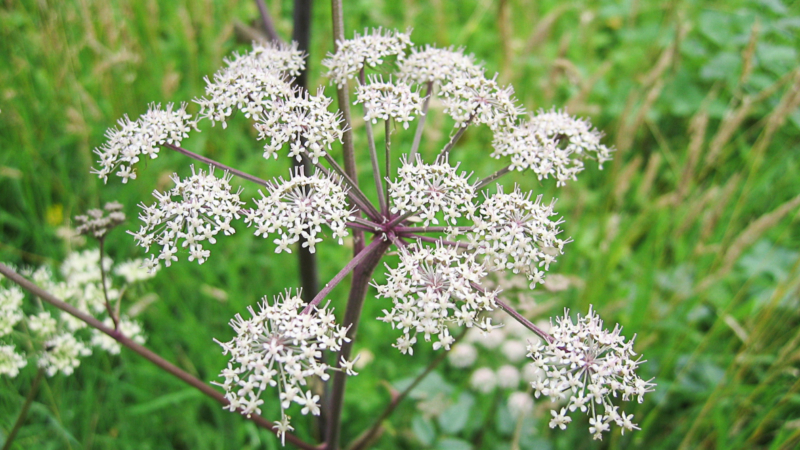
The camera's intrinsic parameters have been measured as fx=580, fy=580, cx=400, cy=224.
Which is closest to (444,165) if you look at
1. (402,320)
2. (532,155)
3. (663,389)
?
(532,155)

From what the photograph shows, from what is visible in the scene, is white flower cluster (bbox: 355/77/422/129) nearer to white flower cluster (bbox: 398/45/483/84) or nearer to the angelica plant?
the angelica plant

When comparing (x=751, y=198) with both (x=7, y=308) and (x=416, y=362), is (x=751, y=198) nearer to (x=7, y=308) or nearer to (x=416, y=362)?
(x=416, y=362)

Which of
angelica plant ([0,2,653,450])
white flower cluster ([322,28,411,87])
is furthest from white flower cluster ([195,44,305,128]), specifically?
white flower cluster ([322,28,411,87])

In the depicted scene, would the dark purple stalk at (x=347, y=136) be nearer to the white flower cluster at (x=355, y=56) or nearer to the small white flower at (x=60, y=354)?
the white flower cluster at (x=355, y=56)

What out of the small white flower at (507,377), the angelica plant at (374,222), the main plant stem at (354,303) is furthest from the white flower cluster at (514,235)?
the small white flower at (507,377)

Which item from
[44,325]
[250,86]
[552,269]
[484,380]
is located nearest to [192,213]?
[250,86]

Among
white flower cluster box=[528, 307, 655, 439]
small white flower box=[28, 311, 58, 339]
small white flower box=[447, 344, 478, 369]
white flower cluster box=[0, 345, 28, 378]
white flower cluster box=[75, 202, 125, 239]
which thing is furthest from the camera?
small white flower box=[447, 344, 478, 369]
